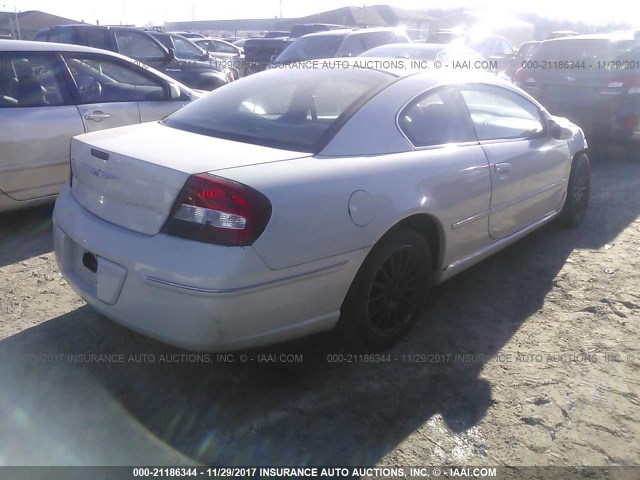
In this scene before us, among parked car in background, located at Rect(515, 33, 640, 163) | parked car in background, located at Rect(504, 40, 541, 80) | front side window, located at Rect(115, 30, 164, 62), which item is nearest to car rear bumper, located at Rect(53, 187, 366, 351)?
parked car in background, located at Rect(515, 33, 640, 163)

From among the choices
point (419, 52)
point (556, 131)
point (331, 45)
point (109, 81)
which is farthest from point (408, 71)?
point (331, 45)

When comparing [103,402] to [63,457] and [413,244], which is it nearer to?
[63,457]

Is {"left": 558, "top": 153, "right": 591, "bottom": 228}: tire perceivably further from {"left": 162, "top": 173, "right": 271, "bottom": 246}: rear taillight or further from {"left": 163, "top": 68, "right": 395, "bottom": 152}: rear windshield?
{"left": 162, "top": 173, "right": 271, "bottom": 246}: rear taillight

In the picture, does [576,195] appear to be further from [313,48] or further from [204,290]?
[313,48]

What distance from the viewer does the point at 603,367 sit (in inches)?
116

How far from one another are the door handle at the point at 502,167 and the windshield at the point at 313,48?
7465 mm

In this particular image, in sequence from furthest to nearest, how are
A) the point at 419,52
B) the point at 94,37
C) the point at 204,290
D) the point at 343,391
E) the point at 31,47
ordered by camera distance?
the point at 94,37 → the point at 419,52 → the point at 31,47 → the point at 343,391 → the point at 204,290

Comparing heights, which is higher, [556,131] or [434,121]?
[434,121]

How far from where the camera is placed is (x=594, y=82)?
7430mm

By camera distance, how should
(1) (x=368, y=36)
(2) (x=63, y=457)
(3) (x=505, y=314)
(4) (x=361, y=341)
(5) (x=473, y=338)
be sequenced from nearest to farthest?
(2) (x=63, y=457) < (4) (x=361, y=341) < (5) (x=473, y=338) < (3) (x=505, y=314) < (1) (x=368, y=36)

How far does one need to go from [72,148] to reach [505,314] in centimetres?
264

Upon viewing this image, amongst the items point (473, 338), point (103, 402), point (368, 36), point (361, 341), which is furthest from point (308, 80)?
point (368, 36)

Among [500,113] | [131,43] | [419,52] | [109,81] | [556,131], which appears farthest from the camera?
[131,43]

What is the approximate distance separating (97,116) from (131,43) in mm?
5888
